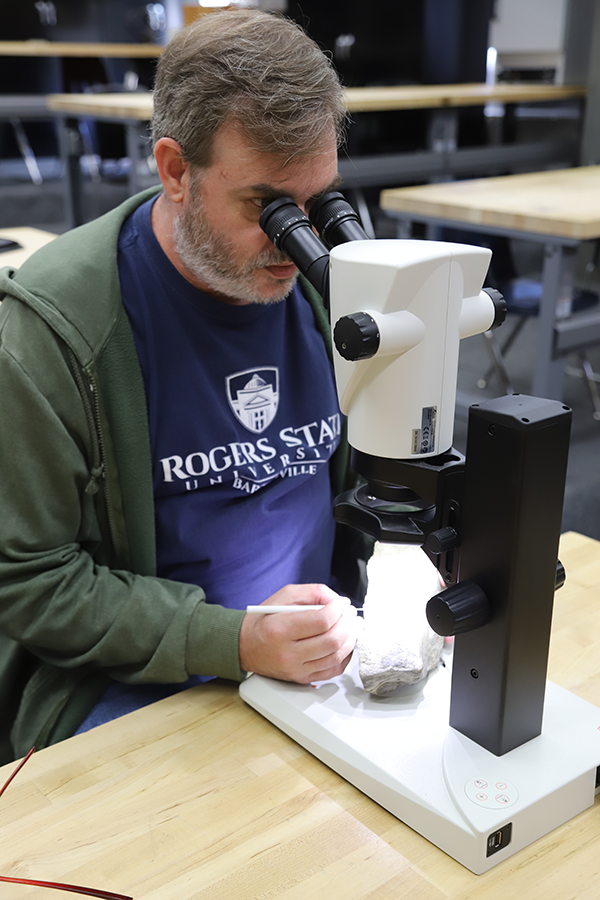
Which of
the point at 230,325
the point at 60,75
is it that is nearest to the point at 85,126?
the point at 60,75

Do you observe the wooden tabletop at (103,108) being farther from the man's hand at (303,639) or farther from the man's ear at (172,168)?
the man's hand at (303,639)

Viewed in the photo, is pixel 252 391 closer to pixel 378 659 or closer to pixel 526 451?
pixel 378 659

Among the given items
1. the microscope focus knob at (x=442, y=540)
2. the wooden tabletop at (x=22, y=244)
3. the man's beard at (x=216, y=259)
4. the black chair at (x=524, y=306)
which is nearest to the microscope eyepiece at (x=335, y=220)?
the man's beard at (x=216, y=259)

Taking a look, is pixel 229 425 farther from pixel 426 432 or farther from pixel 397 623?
pixel 426 432

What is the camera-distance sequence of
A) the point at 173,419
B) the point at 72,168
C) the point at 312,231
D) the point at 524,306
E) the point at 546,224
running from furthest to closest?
1. the point at 72,168
2. the point at 524,306
3. the point at 546,224
4. the point at 173,419
5. the point at 312,231

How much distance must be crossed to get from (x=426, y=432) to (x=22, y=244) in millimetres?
1615

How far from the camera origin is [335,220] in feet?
2.82

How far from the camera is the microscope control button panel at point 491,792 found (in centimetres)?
71

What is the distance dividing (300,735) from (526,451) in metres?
0.38

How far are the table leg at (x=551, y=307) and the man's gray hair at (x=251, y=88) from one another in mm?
1711

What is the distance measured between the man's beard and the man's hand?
39cm

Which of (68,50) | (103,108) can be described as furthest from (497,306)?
(68,50)

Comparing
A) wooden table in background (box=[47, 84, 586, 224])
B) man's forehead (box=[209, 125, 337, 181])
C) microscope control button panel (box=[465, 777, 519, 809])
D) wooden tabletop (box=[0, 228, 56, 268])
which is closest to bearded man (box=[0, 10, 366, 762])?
man's forehead (box=[209, 125, 337, 181])

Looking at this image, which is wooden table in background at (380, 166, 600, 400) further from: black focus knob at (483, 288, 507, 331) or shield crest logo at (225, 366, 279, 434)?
black focus knob at (483, 288, 507, 331)
